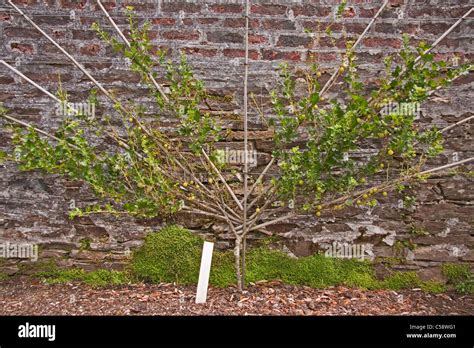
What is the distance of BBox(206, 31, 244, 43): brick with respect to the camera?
3115 millimetres

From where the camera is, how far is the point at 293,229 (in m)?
3.21

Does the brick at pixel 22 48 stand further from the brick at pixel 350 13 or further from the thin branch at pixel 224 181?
the brick at pixel 350 13

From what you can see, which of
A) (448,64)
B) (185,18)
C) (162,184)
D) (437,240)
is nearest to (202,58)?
(185,18)

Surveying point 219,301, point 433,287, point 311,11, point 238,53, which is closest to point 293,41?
point 311,11

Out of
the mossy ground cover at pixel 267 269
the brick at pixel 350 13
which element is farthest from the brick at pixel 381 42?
the mossy ground cover at pixel 267 269

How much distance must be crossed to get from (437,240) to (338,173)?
2.92 ft

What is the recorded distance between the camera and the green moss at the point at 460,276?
3154 millimetres

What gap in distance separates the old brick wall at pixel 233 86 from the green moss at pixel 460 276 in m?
0.07

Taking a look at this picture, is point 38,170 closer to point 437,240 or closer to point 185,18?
point 185,18

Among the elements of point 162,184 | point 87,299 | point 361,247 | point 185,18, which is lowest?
point 87,299

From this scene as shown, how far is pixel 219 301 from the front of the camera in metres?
2.93

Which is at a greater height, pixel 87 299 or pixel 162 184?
pixel 162 184

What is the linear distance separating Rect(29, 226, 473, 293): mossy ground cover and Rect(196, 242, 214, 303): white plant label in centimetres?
26

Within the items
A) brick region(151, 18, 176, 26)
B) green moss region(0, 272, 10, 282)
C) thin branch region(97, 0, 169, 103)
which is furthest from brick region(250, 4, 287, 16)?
green moss region(0, 272, 10, 282)
